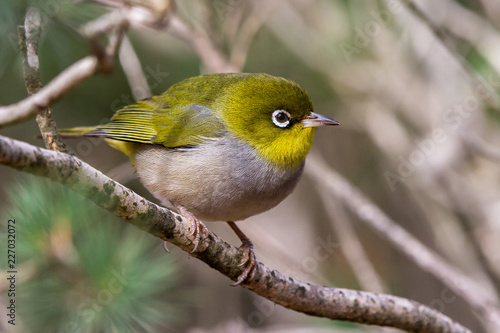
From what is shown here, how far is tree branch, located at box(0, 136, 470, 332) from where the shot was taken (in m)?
2.40

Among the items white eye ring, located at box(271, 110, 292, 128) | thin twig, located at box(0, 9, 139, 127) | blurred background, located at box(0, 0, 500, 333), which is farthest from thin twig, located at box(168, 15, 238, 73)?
thin twig, located at box(0, 9, 139, 127)

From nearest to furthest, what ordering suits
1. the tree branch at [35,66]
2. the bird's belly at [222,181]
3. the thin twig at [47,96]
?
the thin twig at [47,96] < the tree branch at [35,66] < the bird's belly at [222,181]

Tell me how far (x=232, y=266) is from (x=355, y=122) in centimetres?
391

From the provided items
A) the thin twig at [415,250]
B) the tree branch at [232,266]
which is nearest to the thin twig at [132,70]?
the thin twig at [415,250]

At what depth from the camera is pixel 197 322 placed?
7090mm

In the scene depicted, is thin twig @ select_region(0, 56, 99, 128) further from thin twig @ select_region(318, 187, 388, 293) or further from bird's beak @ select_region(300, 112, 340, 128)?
thin twig @ select_region(318, 187, 388, 293)

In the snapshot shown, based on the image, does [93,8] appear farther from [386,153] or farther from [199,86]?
[386,153]

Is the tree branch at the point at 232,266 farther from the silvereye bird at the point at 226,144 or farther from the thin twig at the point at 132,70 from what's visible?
the thin twig at the point at 132,70

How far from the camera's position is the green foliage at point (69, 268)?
9.20ft

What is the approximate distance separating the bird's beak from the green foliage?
170 centimetres

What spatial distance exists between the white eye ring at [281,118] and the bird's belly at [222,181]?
1.01ft

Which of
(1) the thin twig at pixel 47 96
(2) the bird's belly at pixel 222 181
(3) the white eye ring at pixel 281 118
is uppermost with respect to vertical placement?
(3) the white eye ring at pixel 281 118

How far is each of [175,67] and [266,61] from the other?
1178 millimetres

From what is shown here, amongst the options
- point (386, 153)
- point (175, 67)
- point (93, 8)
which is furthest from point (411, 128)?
point (93, 8)
